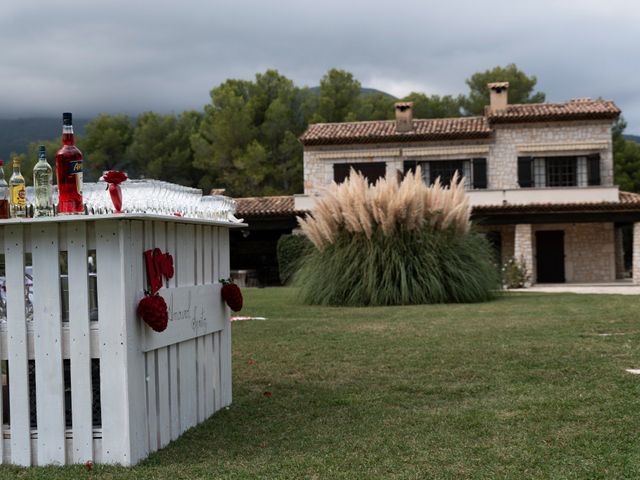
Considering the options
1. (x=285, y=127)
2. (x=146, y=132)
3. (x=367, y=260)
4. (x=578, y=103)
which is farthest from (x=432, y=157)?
(x=146, y=132)

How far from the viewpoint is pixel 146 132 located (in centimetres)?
4219

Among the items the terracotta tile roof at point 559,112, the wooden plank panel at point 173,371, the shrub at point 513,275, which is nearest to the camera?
the wooden plank panel at point 173,371

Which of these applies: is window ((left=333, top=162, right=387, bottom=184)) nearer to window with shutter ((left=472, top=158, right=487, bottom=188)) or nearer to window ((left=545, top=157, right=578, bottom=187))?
window with shutter ((left=472, top=158, right=487, bottom=188))

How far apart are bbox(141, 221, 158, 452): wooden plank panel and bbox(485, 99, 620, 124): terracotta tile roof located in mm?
24692

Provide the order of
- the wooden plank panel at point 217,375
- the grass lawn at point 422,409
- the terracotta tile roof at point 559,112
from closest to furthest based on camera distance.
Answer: the grass lawn at point 422,409
the wooden plank panel at point 217,375
the terracotta tile roof at point 559,112

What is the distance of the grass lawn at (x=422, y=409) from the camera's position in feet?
11.3

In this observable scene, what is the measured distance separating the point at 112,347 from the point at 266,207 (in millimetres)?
24617

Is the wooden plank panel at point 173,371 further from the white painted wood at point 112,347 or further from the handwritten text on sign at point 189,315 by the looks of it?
the white painted wood at point 112,347

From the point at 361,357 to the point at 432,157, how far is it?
2209 centimetres

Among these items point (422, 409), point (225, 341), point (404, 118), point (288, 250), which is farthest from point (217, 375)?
point (404, 118)

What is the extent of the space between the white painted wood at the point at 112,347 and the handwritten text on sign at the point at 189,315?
176mm

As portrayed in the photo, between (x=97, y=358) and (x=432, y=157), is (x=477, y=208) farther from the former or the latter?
(x=97, y=358)

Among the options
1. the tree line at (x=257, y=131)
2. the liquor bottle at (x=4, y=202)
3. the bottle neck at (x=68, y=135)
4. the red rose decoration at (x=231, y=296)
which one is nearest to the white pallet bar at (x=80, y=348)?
the liquor bottle at (x=4, y=202)

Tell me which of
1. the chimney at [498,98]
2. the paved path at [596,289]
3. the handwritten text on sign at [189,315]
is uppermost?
the chimney at [498,98]
